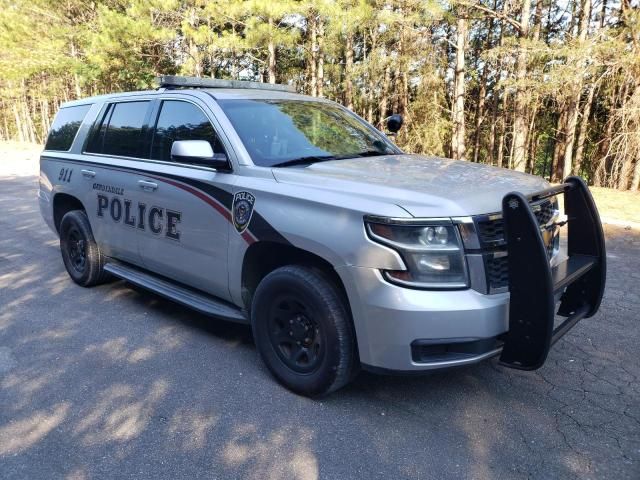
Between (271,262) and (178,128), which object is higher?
(178,128)

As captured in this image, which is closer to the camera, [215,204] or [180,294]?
[215,204]

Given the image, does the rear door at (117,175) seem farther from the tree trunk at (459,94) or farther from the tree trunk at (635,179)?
the tree trunk at (459,94)

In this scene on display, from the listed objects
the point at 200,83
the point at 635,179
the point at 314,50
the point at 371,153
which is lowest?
the point at 635,179

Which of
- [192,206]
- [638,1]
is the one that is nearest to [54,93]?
[638,1]

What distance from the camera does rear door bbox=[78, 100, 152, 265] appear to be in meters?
4.43

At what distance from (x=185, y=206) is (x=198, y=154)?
1.81ft

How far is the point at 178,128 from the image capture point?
13.5 ft

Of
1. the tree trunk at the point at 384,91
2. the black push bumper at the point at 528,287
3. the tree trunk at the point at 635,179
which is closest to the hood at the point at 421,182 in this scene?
the black push bumper at the point at 528,287

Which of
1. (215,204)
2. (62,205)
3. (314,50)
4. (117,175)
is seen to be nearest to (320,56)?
(314,50)

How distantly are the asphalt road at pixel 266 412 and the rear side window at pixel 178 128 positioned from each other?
1455mm

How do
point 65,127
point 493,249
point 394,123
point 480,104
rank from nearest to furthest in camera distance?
1. point 493,249
2. point 394,123
3. point 65,127
4. point 480,104

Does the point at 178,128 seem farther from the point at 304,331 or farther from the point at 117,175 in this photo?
the point at 304,331

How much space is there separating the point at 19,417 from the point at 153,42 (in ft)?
66.6

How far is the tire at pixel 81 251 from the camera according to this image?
5.11 metres
